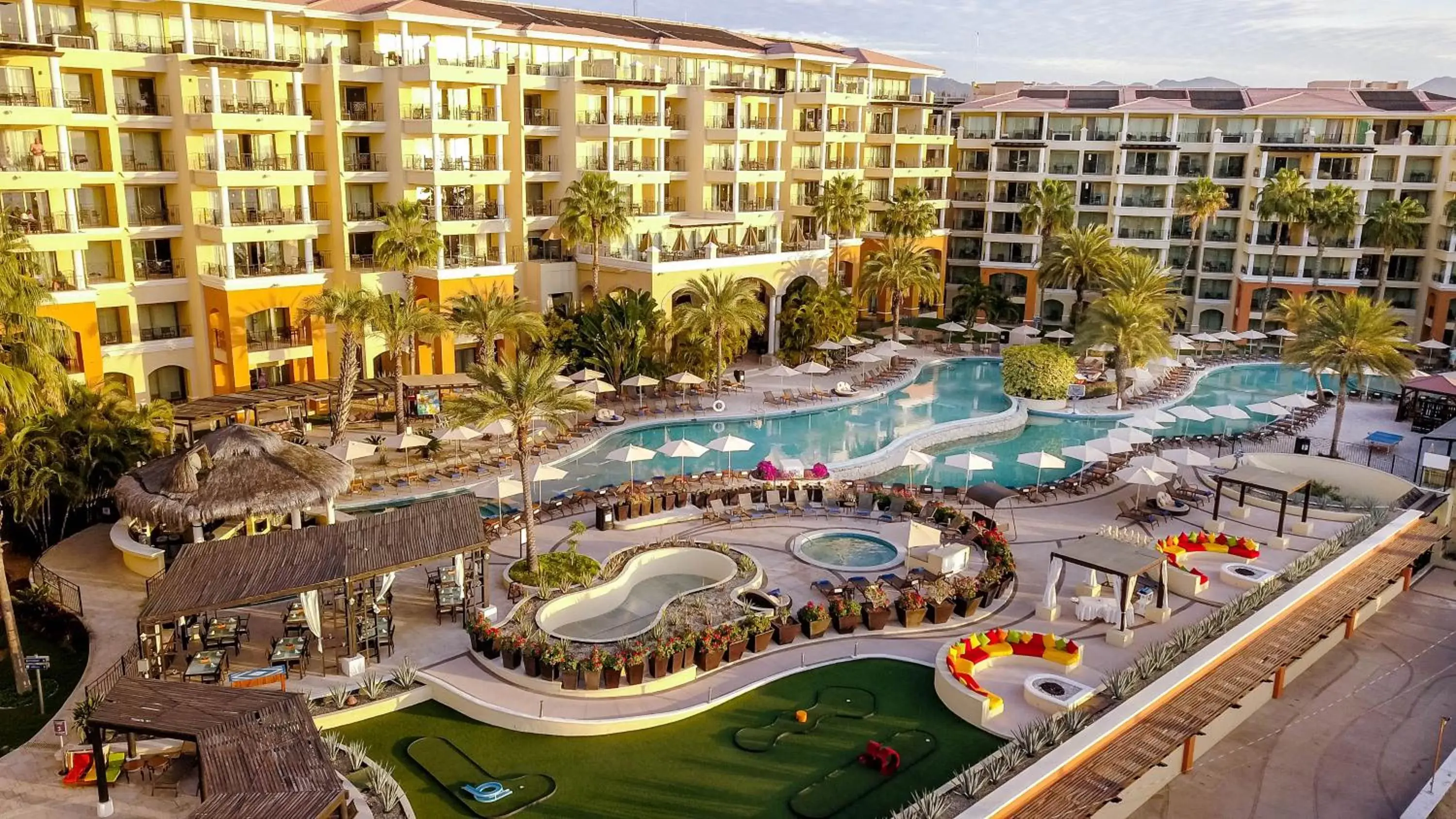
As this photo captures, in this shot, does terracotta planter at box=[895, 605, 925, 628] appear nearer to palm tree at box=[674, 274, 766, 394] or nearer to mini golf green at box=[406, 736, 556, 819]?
mini golf green at box=[406, 736, 556, 819]

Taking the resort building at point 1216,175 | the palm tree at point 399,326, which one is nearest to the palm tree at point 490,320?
the palm tree at point 399,326

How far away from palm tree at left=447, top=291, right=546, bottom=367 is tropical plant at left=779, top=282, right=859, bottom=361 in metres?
13.4

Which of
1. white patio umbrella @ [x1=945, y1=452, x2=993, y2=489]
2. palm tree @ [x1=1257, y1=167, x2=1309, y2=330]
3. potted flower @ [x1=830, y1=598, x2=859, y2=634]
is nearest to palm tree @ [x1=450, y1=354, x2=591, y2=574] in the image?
potted flower @ [x1=830, y1=598, x2=859, y2=634]

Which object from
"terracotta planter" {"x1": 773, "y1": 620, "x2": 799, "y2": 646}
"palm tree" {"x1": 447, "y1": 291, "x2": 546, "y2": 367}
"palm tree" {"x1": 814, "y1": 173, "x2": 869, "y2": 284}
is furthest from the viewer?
"palm tree" {"x1": 814, "y1": 173, "x2": 869, "y2": 284}

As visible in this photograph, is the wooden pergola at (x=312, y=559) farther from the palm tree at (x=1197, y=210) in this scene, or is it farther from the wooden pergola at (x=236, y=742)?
the palm tree at (x=1197, y=210)

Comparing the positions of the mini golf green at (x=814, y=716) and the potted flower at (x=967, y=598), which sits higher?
the potted flower at (x=967, y=598)

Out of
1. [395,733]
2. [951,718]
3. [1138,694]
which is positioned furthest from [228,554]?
[1138,694]

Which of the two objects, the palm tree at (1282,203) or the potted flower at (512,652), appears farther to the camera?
the palm tree at (1282,203)

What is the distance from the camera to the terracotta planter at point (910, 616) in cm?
2334

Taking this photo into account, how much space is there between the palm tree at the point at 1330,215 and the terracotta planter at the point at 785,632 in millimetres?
48659

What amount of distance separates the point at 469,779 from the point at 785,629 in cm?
754

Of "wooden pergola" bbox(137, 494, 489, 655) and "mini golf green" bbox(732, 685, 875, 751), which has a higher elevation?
"wooden pergola" bbox(137, 494, 489, 655)

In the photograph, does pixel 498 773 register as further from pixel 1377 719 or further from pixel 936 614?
pixel 1377 719

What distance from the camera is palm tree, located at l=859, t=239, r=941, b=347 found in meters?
55.5
